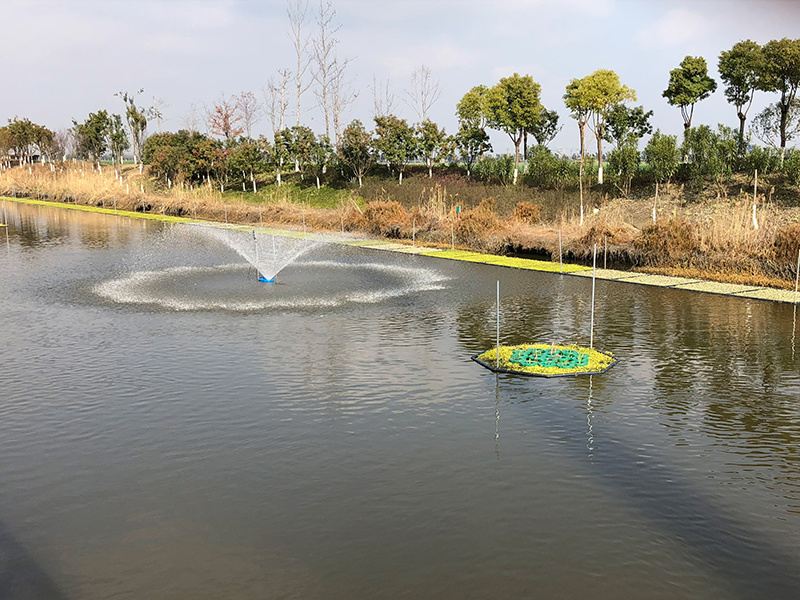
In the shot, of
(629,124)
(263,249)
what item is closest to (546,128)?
(629,124)

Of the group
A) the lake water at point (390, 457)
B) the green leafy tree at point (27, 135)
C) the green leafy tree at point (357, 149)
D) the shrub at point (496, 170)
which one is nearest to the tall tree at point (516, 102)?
the shrub at point (496, 170)

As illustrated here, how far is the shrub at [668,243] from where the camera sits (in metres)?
21.2

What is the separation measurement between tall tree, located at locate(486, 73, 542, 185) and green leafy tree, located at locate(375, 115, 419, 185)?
563cm

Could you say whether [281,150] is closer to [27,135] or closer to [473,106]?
[473,106]

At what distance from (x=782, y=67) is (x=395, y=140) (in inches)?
855

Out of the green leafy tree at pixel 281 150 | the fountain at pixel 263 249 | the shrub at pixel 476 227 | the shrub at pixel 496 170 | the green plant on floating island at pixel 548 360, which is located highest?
the green leafy tree at pixel 281 150

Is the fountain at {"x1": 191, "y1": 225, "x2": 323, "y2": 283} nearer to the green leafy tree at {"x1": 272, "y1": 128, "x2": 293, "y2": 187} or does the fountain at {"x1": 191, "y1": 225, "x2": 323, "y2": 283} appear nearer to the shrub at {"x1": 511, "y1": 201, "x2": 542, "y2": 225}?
the shrub at {"x1": 511, "y1": 201, "x2": 542, "y2": 225}

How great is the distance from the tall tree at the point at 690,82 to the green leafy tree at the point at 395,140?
1592 centimetres

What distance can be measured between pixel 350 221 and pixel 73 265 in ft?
42.6

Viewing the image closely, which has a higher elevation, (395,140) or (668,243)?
(395,140)

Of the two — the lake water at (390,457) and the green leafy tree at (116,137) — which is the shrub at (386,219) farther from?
the green leafy tree at (116,137)

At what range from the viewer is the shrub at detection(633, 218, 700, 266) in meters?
21.2

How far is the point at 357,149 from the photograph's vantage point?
47.7 m

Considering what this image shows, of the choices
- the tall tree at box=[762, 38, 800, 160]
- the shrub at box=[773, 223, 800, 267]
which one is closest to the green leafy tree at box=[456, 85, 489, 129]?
the tall tree at box=[762, 38, 800, 160]
